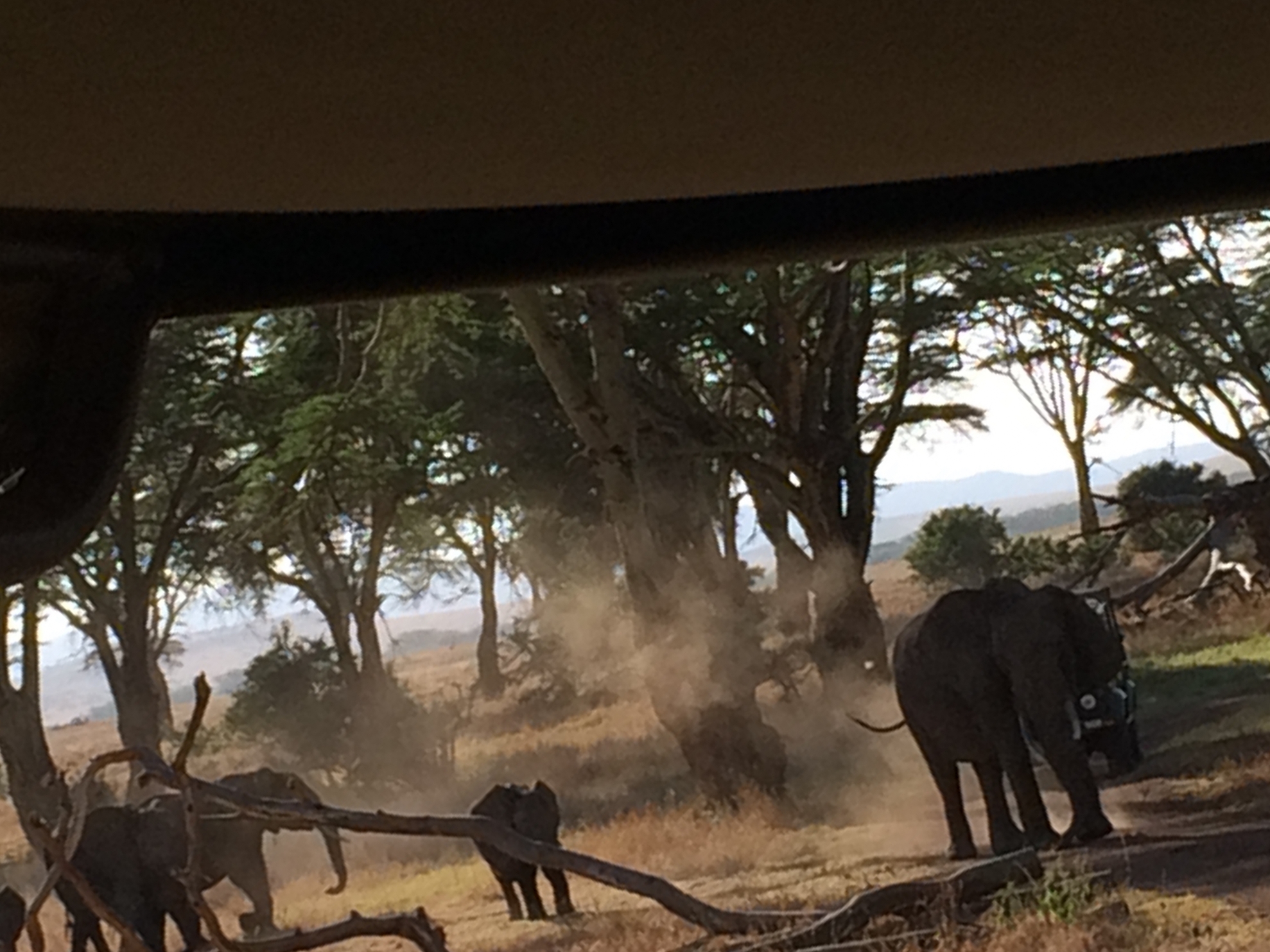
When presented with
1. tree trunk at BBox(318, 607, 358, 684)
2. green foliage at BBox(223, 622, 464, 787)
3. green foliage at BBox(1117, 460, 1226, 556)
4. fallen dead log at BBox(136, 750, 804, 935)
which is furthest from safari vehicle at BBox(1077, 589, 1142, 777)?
tree trunk at BBox(318, 607, 358, 684)

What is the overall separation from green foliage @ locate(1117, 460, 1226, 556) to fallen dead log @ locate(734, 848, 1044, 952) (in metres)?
0.48

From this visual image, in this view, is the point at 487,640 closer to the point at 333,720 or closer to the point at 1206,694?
the point at 333,720

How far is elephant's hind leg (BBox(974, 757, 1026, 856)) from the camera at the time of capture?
1.59 meters

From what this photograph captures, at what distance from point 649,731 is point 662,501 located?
0.33 meters

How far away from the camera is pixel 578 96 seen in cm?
49

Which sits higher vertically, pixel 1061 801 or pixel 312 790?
pixel 312 790

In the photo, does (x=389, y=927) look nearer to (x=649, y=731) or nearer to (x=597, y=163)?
(x=649, y=731)

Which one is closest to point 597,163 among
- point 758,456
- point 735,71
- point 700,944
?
point 735,71

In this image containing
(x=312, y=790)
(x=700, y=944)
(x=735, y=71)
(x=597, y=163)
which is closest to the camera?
(x=735, y=71)

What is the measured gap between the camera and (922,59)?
49cm

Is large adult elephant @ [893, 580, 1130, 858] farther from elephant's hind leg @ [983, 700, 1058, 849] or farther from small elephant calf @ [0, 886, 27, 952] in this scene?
small elephant calf @ [0, 886, 27, 952]

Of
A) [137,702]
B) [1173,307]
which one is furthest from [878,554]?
[137,702]

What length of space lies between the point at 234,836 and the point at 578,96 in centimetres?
140

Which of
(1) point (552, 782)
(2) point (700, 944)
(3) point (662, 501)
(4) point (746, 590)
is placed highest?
(3) point (662, 501)
